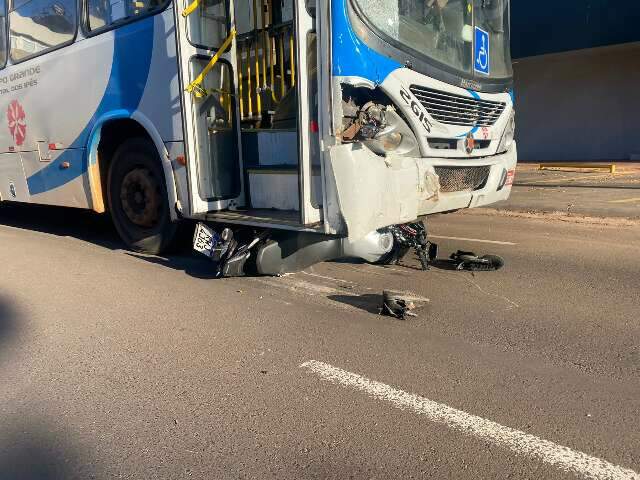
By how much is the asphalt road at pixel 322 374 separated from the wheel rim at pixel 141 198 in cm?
72

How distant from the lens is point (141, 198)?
6.27 m

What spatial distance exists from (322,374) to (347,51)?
93.6 inches

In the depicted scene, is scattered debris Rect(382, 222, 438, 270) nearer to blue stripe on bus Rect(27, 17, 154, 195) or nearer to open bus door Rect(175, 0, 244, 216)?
open bus door Rect(175, 0, 244, 216)

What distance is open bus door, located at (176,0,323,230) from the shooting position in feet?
16.6

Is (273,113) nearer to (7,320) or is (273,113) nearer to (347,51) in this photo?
(347,51)

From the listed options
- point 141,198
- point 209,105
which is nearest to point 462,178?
point 209,105

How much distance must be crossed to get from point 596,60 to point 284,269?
1766 centimetres

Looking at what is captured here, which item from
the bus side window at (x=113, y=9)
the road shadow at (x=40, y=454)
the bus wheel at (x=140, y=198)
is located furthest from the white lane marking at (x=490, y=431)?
the bus side window at (x=113, y=9)

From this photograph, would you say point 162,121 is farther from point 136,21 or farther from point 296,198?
point 296,198

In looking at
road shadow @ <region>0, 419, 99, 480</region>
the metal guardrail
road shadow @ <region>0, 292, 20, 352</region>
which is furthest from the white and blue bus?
the metal guardrail

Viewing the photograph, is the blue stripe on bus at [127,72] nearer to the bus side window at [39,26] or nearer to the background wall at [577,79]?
the bus side window at [39,26]

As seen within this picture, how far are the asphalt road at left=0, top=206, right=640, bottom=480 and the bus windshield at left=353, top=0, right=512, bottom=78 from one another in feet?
6.92

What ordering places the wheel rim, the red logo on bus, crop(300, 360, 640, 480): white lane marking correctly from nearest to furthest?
crop(300, 360, 640, 480): white lane marking → the wheel rim → the red logo on bus

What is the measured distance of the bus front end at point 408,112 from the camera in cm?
410
